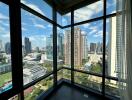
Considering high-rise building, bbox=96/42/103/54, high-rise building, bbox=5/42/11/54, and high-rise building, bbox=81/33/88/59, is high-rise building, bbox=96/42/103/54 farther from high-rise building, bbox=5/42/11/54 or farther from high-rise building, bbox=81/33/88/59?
high-rise building, bbox=5/42/11/54

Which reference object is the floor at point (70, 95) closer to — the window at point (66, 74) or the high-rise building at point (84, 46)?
the window at point (66, 74)

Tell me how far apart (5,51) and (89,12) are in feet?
7.70

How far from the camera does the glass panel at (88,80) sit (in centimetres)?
268

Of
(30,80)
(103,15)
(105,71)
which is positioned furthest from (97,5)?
(30,80)

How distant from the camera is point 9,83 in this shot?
1.50 metres

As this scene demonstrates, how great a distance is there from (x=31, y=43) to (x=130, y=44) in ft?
5.89

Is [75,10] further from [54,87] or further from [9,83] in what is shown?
[9,83]

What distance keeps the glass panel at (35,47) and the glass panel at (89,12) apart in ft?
3.10

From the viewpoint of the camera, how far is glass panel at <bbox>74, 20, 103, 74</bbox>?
8.62ft

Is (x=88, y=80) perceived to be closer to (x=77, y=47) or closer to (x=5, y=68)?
(x=77, y=47)

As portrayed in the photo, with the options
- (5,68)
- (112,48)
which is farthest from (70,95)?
(5,68)

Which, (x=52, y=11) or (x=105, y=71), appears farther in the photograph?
(x=52, y=11)

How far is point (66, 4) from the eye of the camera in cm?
314

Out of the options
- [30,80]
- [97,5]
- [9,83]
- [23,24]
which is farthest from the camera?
[97,5]
